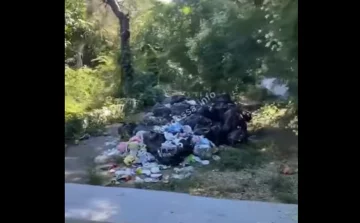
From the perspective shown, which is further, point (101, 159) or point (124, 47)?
point (101, 159)

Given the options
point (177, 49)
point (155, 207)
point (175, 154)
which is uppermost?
point (177, 49)

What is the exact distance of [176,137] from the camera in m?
1.73

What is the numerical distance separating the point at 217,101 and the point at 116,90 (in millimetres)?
393

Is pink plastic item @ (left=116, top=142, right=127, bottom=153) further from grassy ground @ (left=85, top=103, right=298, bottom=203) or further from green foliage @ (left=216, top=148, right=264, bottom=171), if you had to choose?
green foliage @ (left=216, top=148, right=264, bottom=171)

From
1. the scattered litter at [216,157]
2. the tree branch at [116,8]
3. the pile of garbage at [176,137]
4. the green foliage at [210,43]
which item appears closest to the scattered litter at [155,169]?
the pile of garbage at [176,137]

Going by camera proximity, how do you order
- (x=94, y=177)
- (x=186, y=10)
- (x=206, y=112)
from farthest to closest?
(x=94, y=177) < (x=206, y=112) < (x=186, y=10)

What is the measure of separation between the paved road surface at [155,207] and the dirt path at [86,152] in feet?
0.16

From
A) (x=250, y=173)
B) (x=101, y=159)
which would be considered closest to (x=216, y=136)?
(x=250, y=173)

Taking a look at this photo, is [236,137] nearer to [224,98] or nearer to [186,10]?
[224,98]

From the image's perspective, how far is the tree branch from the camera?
5.09 feet

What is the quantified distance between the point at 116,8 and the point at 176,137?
55 centimetres

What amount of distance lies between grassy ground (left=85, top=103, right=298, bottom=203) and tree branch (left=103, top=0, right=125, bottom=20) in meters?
0.61

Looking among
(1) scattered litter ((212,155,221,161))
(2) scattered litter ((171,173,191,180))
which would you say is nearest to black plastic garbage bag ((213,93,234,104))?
(1) scattered litter ((212,155,221,161))
